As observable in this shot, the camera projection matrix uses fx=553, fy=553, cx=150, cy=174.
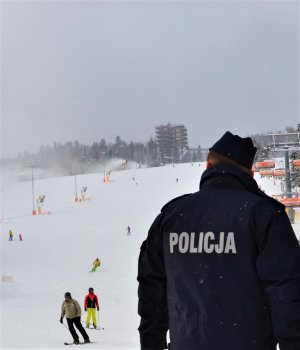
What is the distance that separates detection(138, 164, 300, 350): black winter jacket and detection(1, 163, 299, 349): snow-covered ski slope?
677cm

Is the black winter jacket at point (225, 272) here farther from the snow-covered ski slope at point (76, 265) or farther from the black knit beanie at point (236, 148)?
the snow-covered ski slope at point (76, 265)

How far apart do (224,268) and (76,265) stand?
2888cm

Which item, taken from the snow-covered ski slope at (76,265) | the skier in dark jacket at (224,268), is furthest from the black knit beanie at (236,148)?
the snow-covered ski slope at (76,265)

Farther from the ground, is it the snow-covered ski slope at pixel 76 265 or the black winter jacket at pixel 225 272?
the black winter jacket at pixel 225 272

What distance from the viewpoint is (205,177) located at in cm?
257

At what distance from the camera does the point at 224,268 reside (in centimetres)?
236

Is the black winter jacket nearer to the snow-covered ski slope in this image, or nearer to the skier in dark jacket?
the skier in dark jacket

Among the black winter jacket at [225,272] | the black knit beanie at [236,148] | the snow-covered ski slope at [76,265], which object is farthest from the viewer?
the snow-covered ski slope at [76,265]

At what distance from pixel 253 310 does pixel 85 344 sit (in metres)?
8.31

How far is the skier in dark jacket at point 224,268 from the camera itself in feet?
7.29

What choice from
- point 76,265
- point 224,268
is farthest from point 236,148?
point 76,265

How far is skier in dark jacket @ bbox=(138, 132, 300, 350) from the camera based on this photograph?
7.29ft

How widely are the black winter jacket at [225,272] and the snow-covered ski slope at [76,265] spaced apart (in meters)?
6.77

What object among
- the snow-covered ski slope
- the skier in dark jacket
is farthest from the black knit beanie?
the snow-covered ski slope
